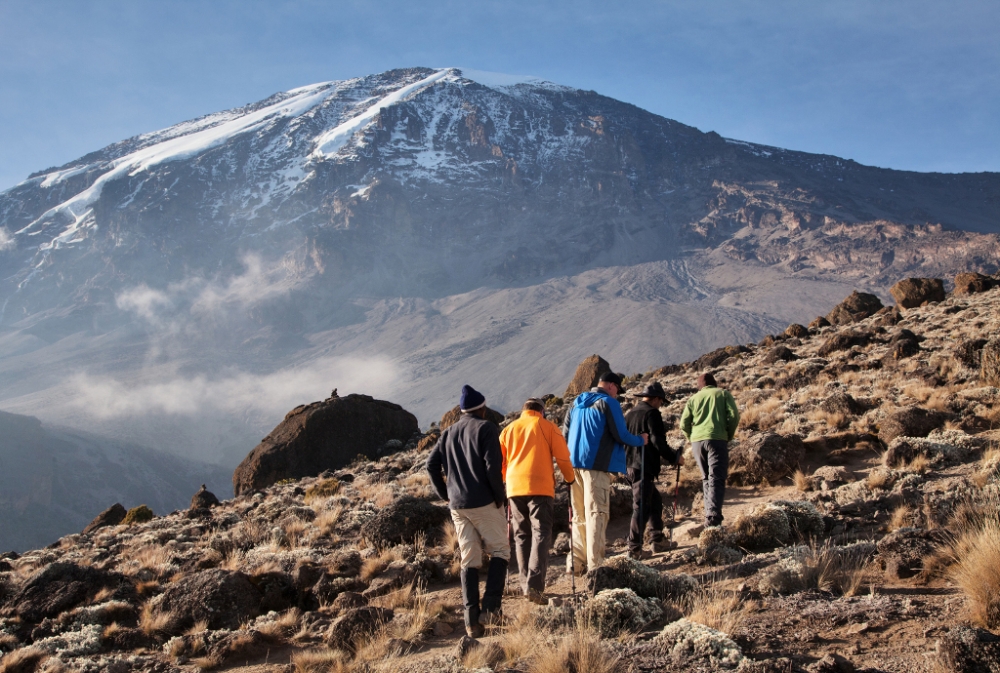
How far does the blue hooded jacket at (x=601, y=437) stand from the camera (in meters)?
5.74

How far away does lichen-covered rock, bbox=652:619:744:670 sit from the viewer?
11.2 ft

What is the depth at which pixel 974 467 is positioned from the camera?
6875 mm

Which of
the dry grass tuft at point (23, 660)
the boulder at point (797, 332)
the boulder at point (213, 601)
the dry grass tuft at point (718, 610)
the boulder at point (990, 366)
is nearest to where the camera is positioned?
the dry grass tuft at point (718, 610)

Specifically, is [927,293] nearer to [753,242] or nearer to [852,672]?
[852,672]

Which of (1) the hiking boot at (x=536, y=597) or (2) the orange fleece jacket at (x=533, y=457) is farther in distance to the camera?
(2) the orange fleece jacket at (x=533, y=457)

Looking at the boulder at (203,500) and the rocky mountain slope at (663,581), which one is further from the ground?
the rocky mountain slope at (663,581)

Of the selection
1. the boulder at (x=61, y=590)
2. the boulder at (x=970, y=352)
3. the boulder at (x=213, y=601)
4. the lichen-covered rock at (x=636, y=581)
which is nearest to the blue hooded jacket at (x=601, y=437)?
the lichen-covered rock at (x=636, y=581)

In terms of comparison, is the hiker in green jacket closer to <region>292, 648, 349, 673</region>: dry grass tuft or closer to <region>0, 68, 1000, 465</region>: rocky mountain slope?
<region>292, 648, 349, 673</region>: dry grass tuft

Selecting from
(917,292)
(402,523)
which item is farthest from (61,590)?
(917,292)

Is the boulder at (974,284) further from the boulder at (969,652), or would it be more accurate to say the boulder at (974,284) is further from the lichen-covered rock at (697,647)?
the lichen-covered rock at (697,647)

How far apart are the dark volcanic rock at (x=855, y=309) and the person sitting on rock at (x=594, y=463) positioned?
26.0 metres

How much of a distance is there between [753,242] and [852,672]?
6716 inches

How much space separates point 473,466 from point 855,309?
29.4 meters

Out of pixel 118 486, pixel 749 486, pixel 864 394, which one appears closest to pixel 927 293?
pixel 864 394
